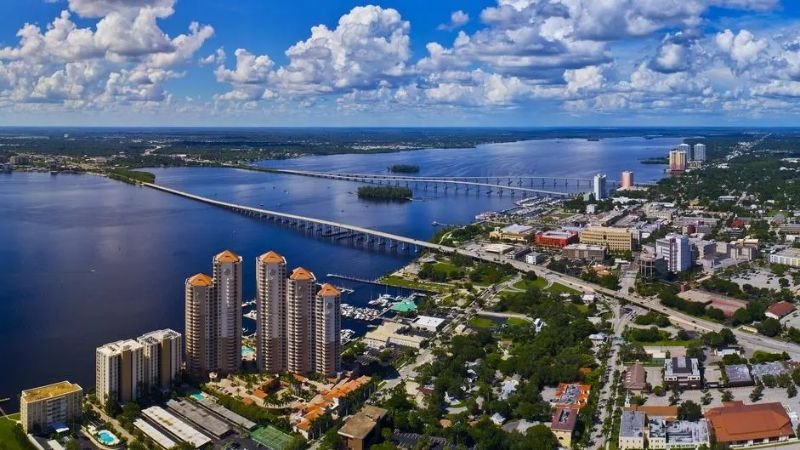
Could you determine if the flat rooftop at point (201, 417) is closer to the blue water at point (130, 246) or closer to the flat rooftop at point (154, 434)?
the flat rooftop at point (154, 434)

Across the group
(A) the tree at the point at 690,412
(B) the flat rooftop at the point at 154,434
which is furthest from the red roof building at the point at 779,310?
(B) the flat rooftop at the point at 154,434

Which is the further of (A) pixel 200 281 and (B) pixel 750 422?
(A) pixel 200 281

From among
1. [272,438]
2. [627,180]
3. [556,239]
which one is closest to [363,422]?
[272,438]

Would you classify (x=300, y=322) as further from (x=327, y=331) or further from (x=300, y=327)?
(x=327, y=331)

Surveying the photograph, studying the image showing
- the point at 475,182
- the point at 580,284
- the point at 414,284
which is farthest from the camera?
the point at 475,182

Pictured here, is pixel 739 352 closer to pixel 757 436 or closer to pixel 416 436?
pixel 757 436

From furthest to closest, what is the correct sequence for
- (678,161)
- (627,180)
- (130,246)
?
(678,161) < (627,180) < (130,246)

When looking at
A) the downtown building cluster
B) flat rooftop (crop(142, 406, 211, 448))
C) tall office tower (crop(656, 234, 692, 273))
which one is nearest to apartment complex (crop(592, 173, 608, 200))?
tall office tower (crop(656, 234, 692, 273))
